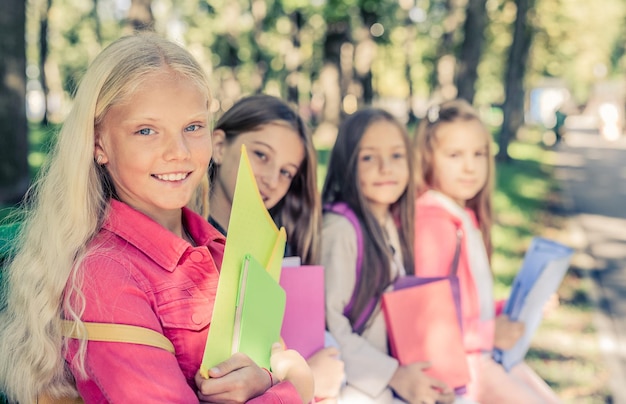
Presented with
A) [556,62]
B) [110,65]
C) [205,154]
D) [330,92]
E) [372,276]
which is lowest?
[372,276]

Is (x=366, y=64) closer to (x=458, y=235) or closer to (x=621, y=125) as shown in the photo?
(x=458, y=235)

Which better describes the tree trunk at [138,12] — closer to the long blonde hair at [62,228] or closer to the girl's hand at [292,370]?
the long blonde hair at [62,228]

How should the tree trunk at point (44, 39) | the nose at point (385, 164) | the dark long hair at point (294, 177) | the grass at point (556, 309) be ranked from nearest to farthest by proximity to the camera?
the dark long hair at point (294, 177) < the nose at point (385, 164) < the grass at point (556, 309) < the tree trunk at point (44, 39)

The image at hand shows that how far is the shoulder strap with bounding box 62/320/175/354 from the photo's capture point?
4.58 feet

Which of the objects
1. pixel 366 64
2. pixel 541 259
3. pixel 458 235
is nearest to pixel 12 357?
pixel 458 235

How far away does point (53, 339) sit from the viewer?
1.44m

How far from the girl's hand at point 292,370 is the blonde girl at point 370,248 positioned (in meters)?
0.82

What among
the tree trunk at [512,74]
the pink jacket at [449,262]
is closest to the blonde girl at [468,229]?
the pink jacket at [449,262]

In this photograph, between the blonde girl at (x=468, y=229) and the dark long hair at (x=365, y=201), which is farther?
the blonde girl at (x=468, y=229)

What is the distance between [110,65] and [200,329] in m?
0.64

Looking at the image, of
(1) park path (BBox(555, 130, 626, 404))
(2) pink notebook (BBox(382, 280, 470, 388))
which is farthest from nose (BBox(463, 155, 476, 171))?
(1) park path (BBox(555, 130, 626, 404))

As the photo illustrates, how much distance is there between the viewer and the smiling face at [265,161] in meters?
2.58

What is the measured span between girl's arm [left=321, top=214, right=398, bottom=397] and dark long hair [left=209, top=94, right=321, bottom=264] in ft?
0.24

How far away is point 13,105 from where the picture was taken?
22.4ft
